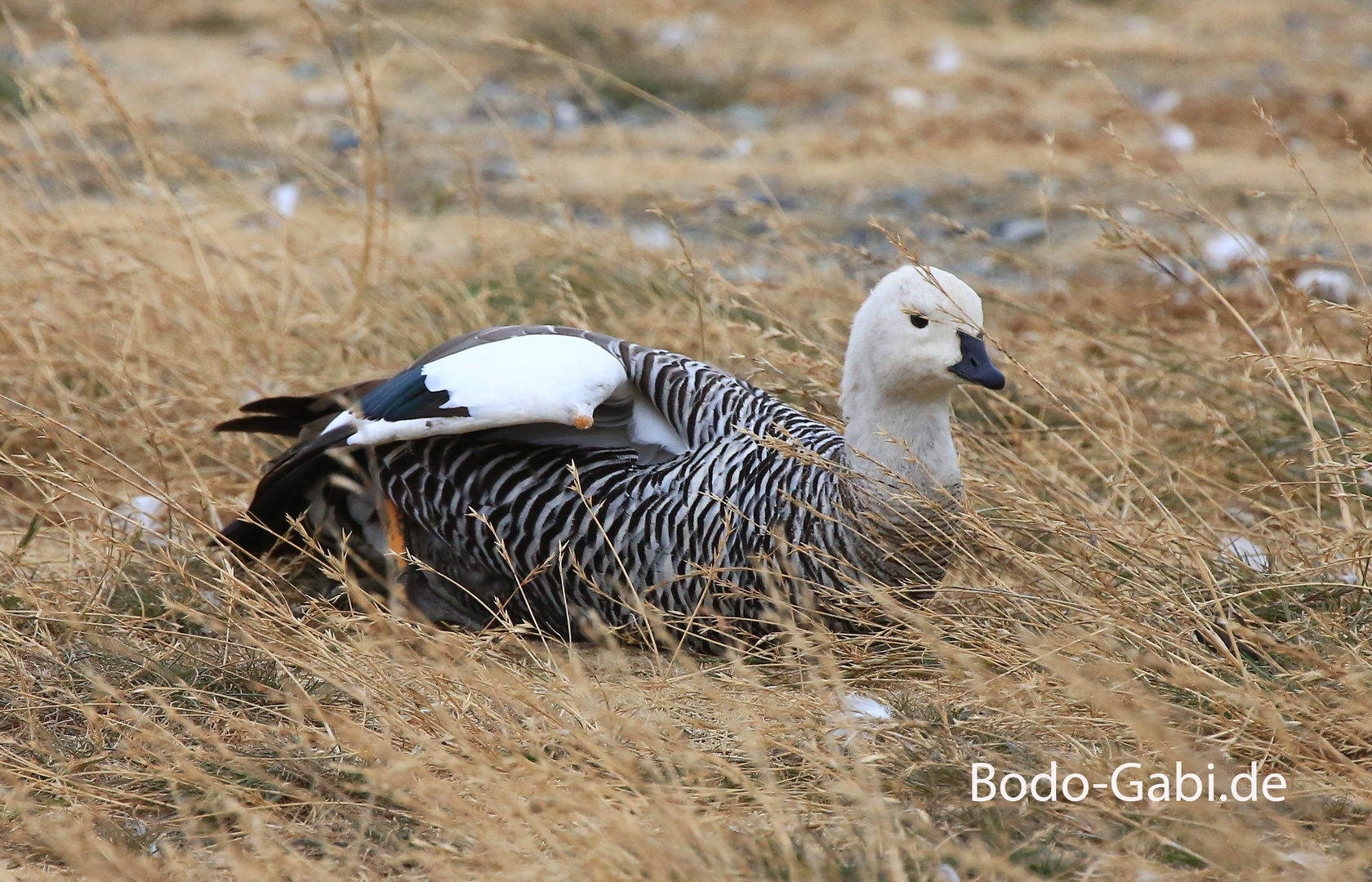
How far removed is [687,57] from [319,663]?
25.3 feet

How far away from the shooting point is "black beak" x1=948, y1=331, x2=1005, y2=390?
2951mm

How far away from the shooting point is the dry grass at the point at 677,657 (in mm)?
2326

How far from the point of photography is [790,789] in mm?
2494

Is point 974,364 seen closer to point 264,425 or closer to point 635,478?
point 635,478

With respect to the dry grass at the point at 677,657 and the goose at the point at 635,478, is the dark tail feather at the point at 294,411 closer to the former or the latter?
the goose at the point at 635,478

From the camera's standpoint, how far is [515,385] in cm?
330

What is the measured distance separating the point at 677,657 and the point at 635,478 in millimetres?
528

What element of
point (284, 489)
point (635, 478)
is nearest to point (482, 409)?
point (635, 478)

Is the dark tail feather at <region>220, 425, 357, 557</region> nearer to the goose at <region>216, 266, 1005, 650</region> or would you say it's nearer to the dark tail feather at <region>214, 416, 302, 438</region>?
the goose at <region>216, 266, 1005, 650</region>

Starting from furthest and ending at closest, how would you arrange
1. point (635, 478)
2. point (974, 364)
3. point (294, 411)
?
point (294, 411) → point (635, 478) → point (974, 364)

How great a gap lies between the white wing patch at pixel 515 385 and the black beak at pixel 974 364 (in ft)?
2.64

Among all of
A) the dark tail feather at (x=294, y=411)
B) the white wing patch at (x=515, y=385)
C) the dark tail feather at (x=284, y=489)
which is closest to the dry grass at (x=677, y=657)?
the dark tail feather at (x=284, y=489)

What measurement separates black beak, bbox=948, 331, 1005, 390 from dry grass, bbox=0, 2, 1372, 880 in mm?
119

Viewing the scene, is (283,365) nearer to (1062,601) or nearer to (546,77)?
(1062,601)
